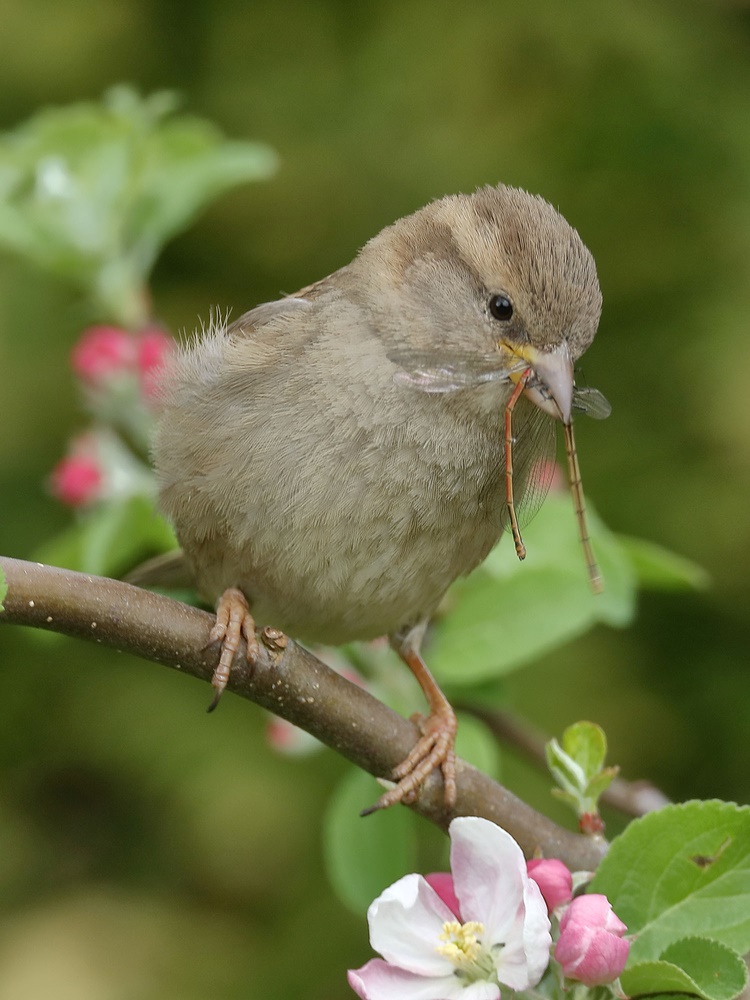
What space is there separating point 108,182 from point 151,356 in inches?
14.8

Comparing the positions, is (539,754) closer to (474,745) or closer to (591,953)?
(474,745)

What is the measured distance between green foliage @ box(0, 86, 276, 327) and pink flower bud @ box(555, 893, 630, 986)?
1801 millimetres

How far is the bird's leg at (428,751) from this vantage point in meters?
1.91

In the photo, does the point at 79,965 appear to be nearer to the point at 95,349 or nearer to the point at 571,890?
the point at 95,349

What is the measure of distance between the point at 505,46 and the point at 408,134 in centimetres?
47

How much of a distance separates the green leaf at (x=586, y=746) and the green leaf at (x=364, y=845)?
76 centimetres

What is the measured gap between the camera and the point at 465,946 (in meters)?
1.48

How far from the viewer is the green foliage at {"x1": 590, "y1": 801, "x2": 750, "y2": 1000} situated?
1.57 metres

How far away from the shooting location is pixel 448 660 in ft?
8.07

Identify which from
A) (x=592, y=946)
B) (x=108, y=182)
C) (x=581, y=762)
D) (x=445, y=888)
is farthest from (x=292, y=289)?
(x=592, y=946)

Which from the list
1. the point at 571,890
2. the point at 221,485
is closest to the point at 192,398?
the point at 221,485

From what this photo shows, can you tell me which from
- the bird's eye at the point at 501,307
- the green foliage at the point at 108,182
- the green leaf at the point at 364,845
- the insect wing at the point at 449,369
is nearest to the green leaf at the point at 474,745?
the green leaf at the point at 364,845

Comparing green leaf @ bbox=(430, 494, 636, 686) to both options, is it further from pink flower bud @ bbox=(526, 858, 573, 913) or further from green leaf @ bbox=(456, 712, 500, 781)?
pink flower bud @ bbox=(526, 858, 573, 913)

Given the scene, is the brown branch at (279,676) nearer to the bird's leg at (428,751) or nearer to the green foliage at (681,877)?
the bird's leg at (428,751)
